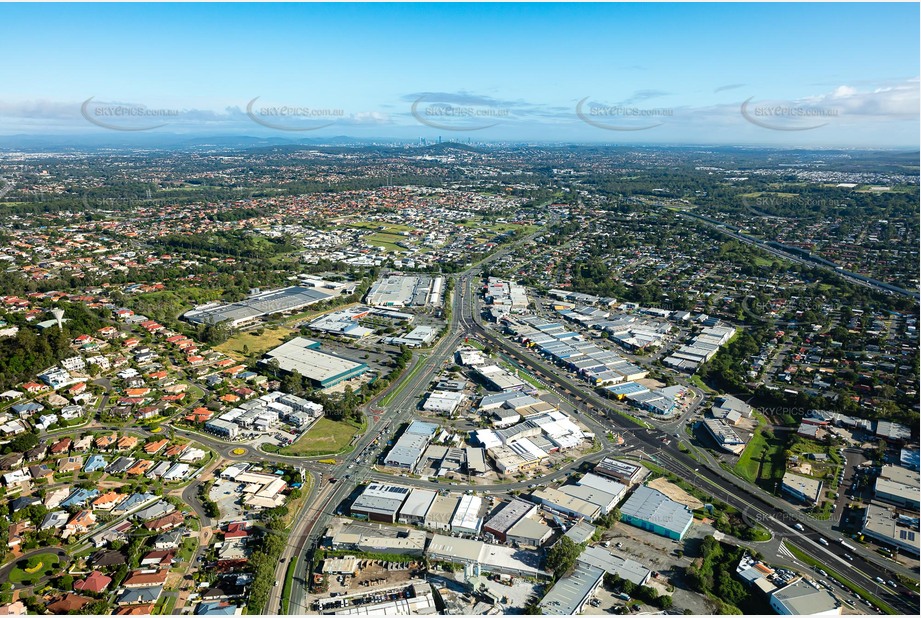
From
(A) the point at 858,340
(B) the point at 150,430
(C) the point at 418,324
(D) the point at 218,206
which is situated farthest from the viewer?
(D) the point at 218,206

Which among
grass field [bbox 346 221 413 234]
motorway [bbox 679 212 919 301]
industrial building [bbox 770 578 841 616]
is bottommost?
motorway [bbox 679 212 919 301]

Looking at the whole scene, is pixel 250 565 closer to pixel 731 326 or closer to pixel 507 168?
pixel 731 326

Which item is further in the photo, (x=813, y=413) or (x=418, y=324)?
(x=418, y=324)

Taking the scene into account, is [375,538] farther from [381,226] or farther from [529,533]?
[381,226]

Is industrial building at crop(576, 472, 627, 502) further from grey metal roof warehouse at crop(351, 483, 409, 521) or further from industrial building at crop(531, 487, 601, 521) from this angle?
grey metal roof warehouse at crop(351, 483, 409, 521)

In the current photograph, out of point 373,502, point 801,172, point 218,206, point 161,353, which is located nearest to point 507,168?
point 801,172

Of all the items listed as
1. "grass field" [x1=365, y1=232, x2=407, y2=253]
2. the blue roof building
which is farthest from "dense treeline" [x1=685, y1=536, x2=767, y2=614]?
→ "grass field" [x1=365, y1=232, x2=407, y2=253]
